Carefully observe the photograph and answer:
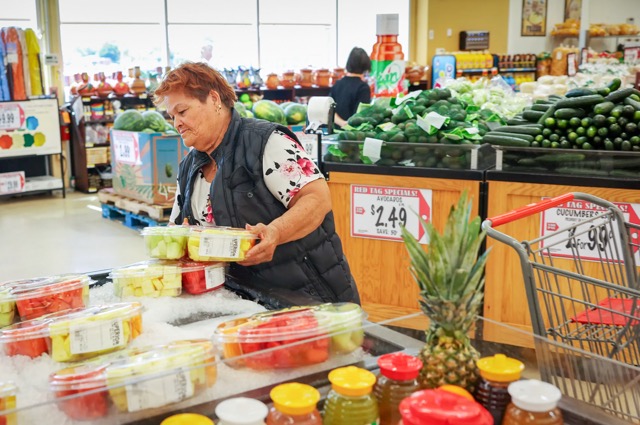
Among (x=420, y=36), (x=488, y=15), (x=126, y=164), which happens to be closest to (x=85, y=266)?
(x=126, y=164)

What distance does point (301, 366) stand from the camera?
4.97 feet

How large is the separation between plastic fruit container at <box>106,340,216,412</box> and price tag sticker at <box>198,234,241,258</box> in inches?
27.6

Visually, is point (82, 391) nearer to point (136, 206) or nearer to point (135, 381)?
point (135, 381)

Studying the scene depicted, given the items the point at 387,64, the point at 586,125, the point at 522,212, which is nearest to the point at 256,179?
the point at 522,212

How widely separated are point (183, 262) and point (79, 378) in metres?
0.82

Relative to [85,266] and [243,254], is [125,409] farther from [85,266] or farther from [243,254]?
[85,266]

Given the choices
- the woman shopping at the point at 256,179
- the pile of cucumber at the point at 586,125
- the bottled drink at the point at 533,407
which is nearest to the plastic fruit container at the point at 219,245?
the woman shopping at the point at 256,179

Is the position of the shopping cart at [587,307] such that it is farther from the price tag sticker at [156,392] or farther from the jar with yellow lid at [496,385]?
the price tag sticker at [156,392]

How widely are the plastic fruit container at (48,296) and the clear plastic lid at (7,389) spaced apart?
0.58 meters

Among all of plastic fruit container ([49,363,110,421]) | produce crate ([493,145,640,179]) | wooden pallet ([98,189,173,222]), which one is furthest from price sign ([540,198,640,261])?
wooden pallet ([98,189,173,222])

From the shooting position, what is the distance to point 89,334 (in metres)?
1.66

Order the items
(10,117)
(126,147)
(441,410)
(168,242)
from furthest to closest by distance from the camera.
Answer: (10,117)
(126,147)
(168,242)
(441,410)

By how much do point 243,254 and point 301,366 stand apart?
2.44 feet

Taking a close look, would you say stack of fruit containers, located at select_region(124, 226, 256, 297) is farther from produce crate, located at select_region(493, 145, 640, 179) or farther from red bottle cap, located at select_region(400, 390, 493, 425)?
produce crate, located at select_region(493, 145, 640, 179)
